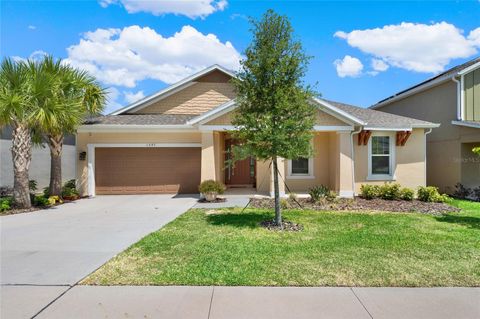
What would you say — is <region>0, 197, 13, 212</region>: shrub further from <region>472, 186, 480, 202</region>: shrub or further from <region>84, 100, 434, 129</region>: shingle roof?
<region>472, 186, 480, 202</region>: shrub

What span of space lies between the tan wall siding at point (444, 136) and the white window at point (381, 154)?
131 inches

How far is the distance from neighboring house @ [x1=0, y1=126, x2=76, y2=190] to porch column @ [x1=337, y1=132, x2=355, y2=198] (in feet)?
44.0

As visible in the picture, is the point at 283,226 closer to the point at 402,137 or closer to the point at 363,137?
the point at 363,137

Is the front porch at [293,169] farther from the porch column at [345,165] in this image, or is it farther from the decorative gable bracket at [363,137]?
the decorative gable bracket at [363,137]

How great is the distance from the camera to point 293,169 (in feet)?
46.6

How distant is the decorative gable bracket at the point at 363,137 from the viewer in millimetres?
13120

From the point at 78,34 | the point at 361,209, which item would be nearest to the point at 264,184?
the point at 361,209

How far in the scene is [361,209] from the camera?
1043 centimetres

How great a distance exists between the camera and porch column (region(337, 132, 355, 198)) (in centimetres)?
1252

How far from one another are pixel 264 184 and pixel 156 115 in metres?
6.75

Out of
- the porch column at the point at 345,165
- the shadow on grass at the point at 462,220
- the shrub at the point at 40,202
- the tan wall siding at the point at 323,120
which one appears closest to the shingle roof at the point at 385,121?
the porch column at the point at 345,165

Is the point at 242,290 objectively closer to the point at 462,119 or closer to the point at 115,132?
the point at 115,132

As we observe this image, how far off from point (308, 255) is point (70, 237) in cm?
531

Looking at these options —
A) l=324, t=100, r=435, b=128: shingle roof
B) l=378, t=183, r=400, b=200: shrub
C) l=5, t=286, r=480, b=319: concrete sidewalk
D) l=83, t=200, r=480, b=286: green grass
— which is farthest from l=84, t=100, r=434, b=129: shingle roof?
l=5, t=286, r=480, b=319: concrete sidewalk
